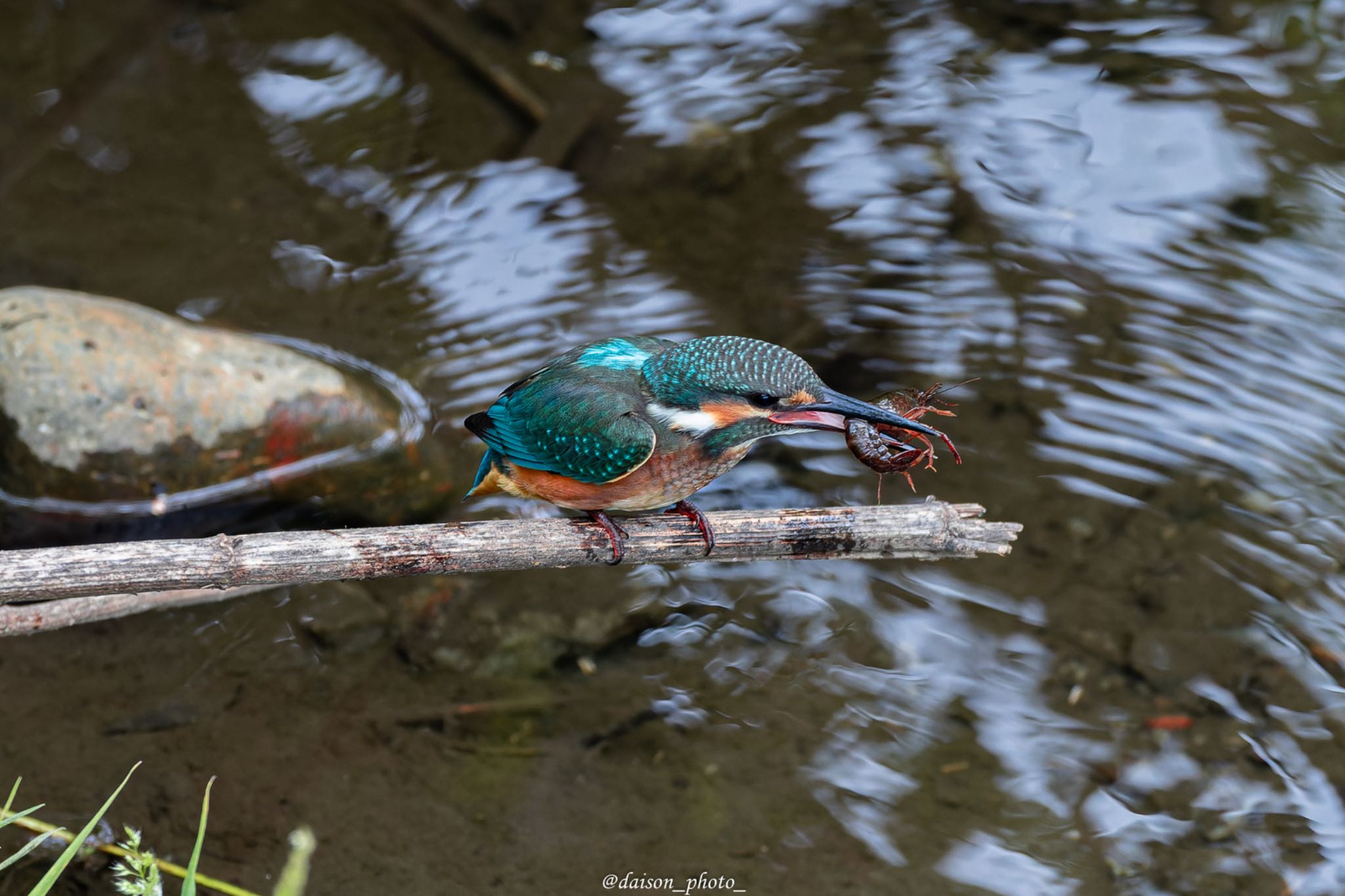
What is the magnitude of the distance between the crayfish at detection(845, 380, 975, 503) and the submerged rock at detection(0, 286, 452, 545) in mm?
2360

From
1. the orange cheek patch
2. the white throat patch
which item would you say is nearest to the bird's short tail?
the white throat patch

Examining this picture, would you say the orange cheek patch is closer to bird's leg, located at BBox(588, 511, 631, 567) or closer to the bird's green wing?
the bird's green wing

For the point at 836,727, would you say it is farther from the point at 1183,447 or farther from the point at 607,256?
the point at 607,256

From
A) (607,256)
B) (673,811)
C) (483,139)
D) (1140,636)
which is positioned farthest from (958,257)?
(673,811)

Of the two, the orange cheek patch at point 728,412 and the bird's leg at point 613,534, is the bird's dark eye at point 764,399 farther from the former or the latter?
the bird's leg at point 613,534

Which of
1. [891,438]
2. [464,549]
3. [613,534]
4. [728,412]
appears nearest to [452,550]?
[464,549]

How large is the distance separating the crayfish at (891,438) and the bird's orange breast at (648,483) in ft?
1.13

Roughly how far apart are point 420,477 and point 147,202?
2459mm

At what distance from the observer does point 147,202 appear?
226 inches

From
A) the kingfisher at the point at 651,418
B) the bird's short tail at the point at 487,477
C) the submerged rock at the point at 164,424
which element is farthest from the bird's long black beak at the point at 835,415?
the submerged rock at the point at 164,424

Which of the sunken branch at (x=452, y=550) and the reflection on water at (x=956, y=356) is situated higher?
the sunken branch at (x=452, y=550)

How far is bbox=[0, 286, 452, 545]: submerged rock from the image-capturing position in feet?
14.0

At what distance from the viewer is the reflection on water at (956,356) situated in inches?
152

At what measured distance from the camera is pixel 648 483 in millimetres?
3111
